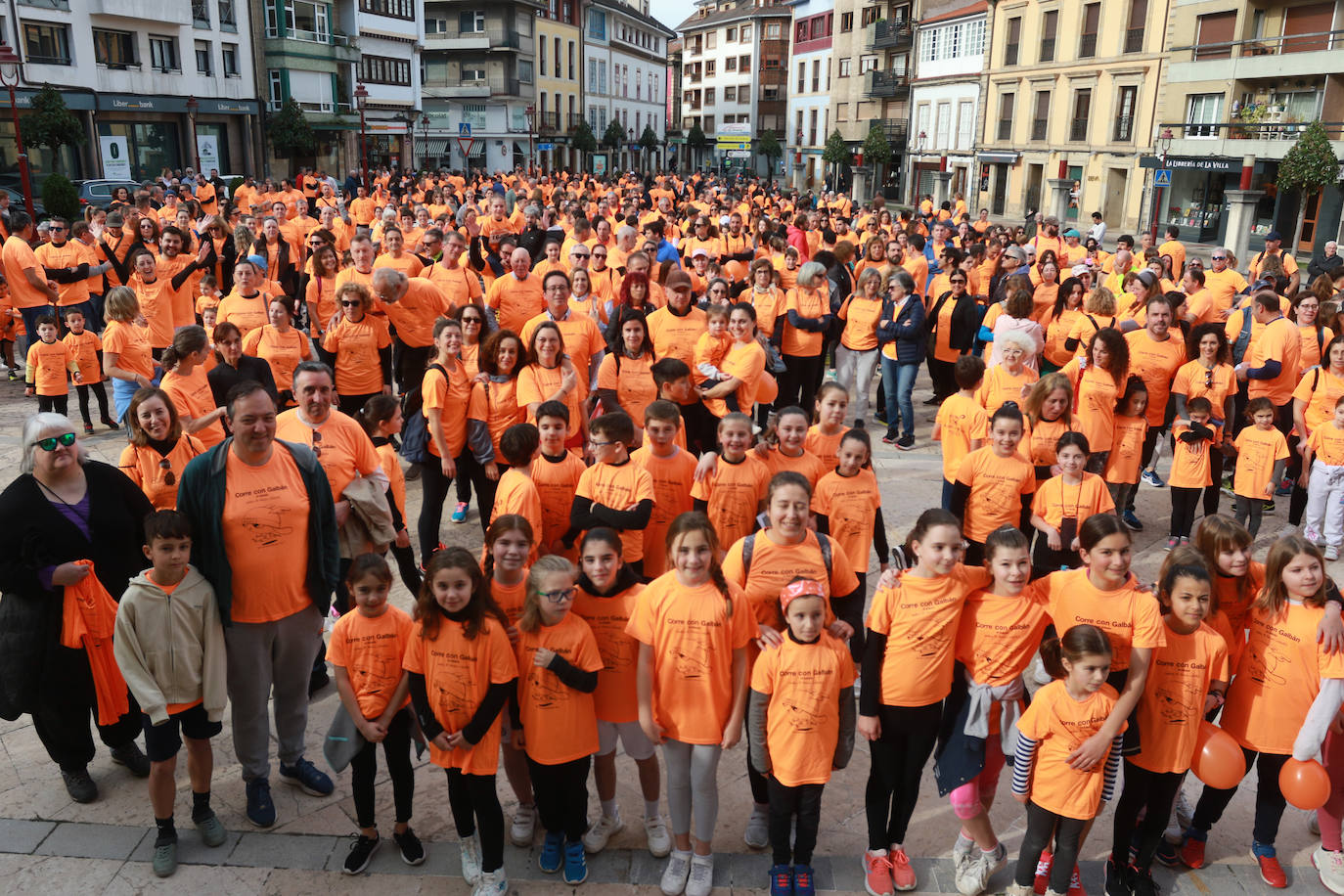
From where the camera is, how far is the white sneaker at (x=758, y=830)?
417cm

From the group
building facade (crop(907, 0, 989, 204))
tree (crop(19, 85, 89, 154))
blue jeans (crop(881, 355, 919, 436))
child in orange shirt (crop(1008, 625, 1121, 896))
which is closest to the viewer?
child in orange shirt (crop(1008, 625, 1121, 896))

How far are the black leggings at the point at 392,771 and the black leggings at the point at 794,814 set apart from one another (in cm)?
152

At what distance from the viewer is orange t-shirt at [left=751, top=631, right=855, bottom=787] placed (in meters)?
3.61

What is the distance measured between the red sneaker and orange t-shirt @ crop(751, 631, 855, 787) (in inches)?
77.5

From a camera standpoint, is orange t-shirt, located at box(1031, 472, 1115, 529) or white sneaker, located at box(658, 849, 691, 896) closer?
white sneaker, located at box(658, 849, 691, 896)

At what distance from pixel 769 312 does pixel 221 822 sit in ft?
21.0

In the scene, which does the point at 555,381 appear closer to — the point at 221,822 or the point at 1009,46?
the point at 221,822

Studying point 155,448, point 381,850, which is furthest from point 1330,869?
point 155,448

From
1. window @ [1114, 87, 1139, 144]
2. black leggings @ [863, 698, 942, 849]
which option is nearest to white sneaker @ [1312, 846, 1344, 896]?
black leggings @ [863, 698, 942, 849]

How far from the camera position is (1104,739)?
3.54 m

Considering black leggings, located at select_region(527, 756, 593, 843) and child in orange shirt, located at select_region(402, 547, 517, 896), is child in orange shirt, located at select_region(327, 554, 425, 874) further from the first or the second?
black leggings, located at select_region(527, 756, 593, 843)

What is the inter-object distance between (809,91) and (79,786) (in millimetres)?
65448

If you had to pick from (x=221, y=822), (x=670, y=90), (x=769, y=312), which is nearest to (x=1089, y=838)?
(x=221, y=822)

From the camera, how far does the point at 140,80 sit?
34312mm
